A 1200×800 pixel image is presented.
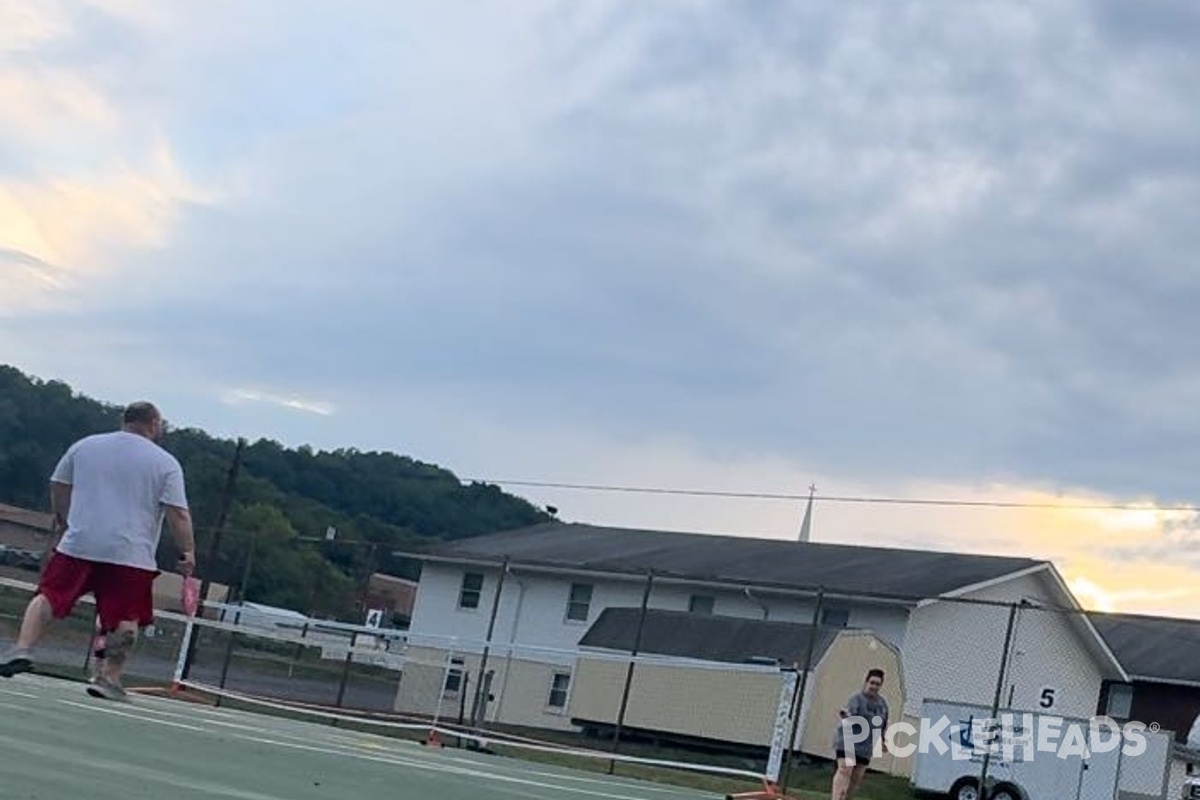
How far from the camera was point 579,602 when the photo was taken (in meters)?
39.3

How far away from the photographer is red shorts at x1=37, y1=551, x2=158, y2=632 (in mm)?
7914

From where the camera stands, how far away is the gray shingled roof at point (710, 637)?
100ft

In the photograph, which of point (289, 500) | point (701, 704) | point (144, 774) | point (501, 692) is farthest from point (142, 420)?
point (289, 500)

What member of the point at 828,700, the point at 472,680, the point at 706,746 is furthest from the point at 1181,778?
the point at 472,680

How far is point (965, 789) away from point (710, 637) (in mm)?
7762

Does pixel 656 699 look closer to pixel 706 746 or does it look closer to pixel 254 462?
pixel 706 746

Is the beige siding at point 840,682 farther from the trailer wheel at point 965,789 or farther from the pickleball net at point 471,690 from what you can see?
the pickleball net at point 471,690

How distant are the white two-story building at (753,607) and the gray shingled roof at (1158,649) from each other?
392cm

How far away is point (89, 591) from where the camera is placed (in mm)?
8141

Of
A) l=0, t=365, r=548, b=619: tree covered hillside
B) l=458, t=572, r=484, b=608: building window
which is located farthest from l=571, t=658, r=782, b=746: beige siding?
l=458, t=572, r=484, b=608: building window

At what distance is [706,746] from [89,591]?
720 inches

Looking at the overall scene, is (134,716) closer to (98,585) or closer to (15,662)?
(15,662)

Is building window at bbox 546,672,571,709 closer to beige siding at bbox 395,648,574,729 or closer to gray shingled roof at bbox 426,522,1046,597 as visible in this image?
beige siding at bbox 395,648,574,729

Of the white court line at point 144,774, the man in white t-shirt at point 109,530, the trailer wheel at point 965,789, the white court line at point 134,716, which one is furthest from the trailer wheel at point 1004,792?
the white court line at point 144,774
